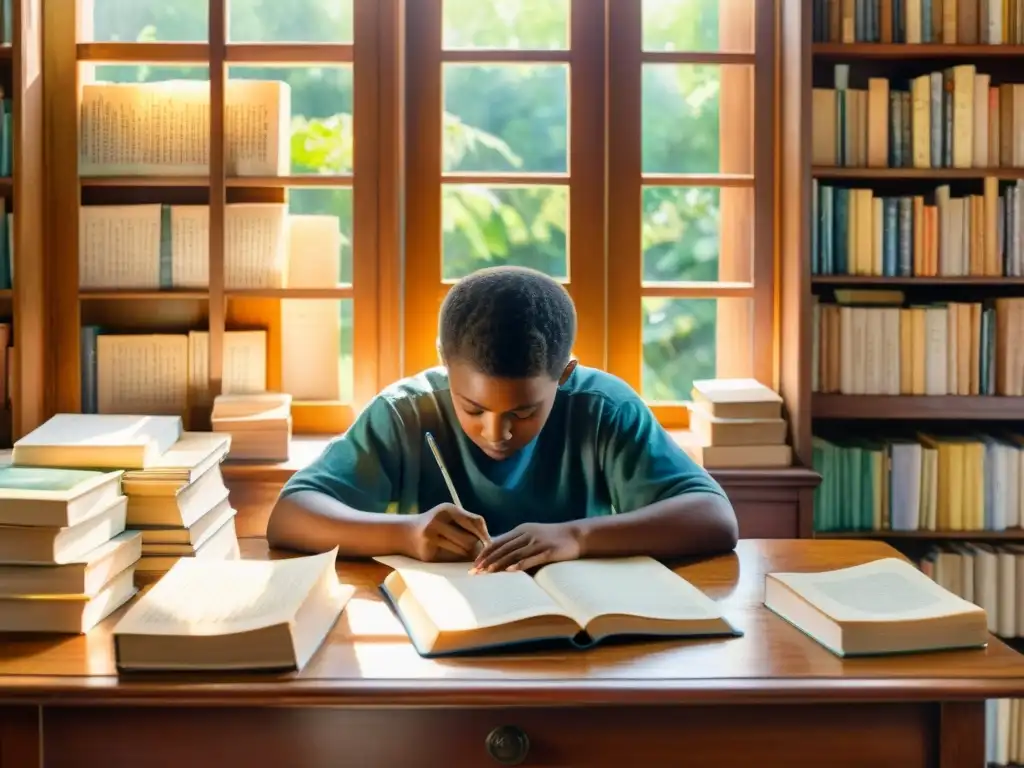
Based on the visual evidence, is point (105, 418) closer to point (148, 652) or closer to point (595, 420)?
point (148, 652)

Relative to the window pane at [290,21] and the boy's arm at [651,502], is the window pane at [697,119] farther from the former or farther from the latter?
the boy's arm at [651,502]

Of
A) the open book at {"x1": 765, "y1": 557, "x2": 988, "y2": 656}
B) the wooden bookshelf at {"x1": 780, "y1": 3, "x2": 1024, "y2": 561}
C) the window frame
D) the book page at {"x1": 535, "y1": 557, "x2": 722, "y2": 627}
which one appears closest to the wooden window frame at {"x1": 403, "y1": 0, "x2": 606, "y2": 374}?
the window frame

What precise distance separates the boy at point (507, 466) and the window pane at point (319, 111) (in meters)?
1.16

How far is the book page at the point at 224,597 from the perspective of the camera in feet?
4.04

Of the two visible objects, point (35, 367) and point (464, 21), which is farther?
point (464, 21)

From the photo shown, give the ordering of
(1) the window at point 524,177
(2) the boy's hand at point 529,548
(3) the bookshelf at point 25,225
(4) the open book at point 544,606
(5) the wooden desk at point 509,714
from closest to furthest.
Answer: (5) the wooden desk at point 509,714
(4) the open book at point 544,606
(2) the boy's hand at point 529,548
(3) the bookshelf at point 25,225
(1) the window at point 524,177

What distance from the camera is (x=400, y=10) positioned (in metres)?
2.98

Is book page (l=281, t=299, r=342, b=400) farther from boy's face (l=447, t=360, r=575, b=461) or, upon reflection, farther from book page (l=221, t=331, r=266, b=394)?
boy's face (l=447, t=360, r=575, b=461)

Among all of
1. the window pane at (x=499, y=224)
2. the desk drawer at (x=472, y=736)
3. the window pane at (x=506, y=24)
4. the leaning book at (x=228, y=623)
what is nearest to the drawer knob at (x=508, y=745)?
the desk drawer at (x=472, y=736)

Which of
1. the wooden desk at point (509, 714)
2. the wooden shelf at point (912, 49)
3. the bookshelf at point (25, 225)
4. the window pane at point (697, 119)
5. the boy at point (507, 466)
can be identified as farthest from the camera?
the window pane at point (697, 119)

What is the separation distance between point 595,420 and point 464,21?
150 centimetres

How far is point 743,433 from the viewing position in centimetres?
286

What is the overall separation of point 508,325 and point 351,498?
1.37 ft

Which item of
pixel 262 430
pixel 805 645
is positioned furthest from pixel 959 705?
pixel 262 430
